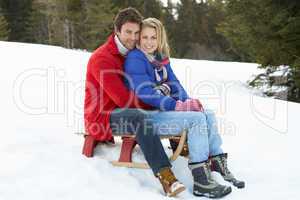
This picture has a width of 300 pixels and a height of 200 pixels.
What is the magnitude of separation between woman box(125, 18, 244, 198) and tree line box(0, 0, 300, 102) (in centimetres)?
571

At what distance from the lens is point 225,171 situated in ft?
15.5

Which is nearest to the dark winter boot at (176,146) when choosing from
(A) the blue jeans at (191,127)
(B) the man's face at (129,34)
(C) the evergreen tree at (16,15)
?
(A) the blue jeans at (191,127)

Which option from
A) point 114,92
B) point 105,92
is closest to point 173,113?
point 114,92

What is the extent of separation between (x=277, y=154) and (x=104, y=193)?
266 cm

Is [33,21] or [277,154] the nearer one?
[277,154]

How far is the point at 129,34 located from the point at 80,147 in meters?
1.38

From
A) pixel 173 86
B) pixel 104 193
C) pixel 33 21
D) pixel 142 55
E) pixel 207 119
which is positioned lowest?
pixel 104 193

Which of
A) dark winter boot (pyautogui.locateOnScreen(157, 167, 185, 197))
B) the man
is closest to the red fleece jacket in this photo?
the man

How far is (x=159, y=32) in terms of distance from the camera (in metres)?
4.75

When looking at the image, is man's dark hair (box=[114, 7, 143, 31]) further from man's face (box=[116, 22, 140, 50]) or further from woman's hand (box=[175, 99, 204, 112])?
woman's hand (box=[175, 99, 204, 112])

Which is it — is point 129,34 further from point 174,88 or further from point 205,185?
point 205,185

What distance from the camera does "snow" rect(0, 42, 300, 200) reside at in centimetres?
421

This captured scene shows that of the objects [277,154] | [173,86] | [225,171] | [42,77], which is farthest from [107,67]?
[42,77]

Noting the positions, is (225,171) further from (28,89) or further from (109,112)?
(28,89)
